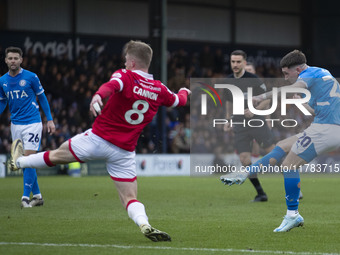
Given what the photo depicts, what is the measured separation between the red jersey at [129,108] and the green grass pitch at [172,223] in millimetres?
1140

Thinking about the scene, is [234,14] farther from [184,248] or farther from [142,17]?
[184,248]

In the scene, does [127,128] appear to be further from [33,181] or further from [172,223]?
[33,181]

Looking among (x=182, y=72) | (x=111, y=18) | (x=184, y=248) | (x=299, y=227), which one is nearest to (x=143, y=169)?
(x=182, y=72)

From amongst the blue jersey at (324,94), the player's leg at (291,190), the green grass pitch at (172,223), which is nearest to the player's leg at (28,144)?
the green grass pitch at (172,223)

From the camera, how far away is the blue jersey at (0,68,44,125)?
11586mm

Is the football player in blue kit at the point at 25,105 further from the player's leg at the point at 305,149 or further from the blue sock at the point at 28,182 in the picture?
the player's leg at the point at 305,149

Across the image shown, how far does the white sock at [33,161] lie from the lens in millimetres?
7973

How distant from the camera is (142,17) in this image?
31094 millimetres

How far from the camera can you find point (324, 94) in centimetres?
886

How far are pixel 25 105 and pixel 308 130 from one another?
4.90 meters

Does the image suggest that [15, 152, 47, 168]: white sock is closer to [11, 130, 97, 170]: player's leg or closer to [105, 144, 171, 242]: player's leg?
[11, 130, 97, 170]: player's leg

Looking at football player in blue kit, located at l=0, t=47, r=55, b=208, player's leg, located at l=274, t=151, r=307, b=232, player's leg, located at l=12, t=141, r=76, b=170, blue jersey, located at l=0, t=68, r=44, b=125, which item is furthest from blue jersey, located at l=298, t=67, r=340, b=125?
blue jersey, located at l=0, t=68, r=44, b=125

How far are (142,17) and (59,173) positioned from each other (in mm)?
11230

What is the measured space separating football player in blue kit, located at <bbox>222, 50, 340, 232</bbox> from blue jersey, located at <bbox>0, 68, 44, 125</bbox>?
4308mm
